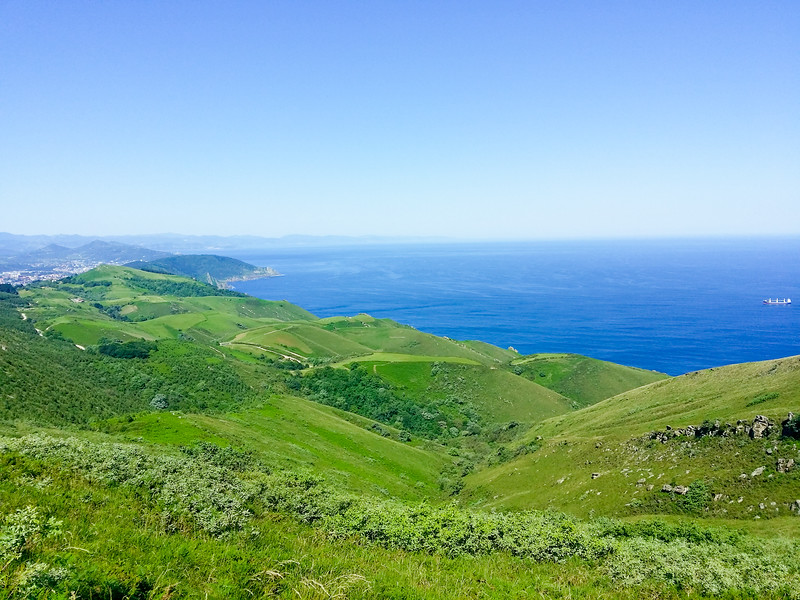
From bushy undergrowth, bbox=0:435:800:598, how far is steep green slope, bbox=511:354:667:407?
378 ft

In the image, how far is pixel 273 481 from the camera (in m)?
32.0

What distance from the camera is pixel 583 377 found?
14575cm

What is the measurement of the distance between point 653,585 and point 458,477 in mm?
63933

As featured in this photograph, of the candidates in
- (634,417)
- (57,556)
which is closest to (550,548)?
(57,556)

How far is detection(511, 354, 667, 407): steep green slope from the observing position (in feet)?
452

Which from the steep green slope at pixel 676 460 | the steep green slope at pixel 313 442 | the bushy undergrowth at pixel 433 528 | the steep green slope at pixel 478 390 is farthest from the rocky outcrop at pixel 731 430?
the steep green slope at pixel 478 390

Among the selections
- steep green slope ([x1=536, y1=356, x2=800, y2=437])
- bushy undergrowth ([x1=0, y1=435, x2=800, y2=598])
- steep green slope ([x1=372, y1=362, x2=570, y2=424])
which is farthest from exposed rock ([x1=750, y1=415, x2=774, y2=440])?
steep green slope ([x1=372, y1=362, x2=570, y2=424])

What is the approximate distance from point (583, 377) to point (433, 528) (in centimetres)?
13738

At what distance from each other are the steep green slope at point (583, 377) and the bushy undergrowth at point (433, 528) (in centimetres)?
11521

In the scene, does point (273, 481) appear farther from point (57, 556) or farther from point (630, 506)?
point (630, 506)

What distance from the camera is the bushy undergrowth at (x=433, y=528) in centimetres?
1766

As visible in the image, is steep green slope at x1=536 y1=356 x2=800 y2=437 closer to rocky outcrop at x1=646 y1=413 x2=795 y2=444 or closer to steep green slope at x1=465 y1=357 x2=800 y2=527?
steep green slope at x1=465 y1=357 x2=800 y2=527

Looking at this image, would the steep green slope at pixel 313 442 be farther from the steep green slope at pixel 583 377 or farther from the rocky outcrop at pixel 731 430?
the steep green slope at pixel 583 377

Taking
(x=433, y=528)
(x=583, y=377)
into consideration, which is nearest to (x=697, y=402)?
(x=433, y=528)
